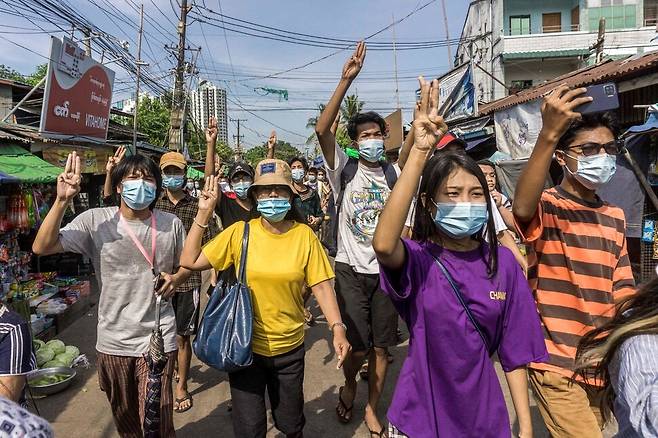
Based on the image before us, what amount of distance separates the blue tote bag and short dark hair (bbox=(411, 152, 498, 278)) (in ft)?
3.21

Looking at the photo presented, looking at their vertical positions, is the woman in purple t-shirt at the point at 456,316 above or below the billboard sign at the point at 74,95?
below

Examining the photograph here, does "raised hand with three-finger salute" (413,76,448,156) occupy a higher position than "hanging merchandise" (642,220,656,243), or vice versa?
"raised hand with three-finger salute" (413,76,448,156)

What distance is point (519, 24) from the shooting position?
2453cm

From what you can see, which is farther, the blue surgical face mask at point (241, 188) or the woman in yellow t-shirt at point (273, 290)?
the blue surgical face mask at point (241, 188)

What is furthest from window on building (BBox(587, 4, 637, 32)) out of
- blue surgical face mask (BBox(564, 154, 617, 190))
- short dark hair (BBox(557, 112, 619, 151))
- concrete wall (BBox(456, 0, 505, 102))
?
blue surgical face mask (BBox(564, 154, 617, 190))

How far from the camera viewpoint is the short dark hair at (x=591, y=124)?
2127 millimetres

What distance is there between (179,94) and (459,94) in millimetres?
12125

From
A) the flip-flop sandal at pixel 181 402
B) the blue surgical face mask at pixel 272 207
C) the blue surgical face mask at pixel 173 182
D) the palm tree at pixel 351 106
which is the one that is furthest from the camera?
the palm tree at pixel 351 106

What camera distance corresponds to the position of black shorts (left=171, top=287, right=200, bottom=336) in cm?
382

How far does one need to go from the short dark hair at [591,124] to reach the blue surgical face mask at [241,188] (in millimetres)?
2698

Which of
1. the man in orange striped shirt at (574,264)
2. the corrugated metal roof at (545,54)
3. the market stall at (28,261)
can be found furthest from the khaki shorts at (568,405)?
the corrugated metal roof at (545,54)

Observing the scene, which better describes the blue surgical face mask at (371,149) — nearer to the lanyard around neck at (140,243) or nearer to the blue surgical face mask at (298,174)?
the lanyard around neck at (140,243)

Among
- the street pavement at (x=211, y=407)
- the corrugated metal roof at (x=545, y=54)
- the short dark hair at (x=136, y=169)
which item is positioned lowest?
the street pavement at (x=211, y=407)

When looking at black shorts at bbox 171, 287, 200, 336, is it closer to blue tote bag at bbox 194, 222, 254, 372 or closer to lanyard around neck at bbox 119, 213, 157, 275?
lanyard around neck at bbox 119, 213, 157, 275
